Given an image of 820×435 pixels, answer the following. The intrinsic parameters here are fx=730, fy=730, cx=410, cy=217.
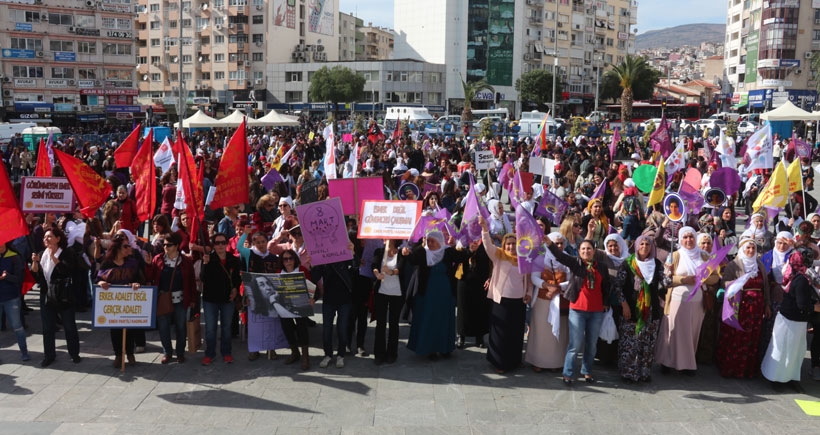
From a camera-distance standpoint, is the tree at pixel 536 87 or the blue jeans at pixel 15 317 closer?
the blue jeans at pixel 15 317

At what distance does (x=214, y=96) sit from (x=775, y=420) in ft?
284

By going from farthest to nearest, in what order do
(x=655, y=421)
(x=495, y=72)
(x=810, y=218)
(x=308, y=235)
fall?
(x=495, y=72) < (x=810, y=218) < (x=308, y=235) < (x=655, y=421)

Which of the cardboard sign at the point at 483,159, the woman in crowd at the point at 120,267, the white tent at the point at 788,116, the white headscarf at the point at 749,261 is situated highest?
the white tent at the point at 788,116

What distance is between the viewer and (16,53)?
64000 mm

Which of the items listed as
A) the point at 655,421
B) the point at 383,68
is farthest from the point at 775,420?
the point at 383,68

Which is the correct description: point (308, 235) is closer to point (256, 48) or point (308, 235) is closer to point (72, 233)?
point (72, 233)

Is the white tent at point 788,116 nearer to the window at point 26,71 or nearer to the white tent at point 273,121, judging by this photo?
the white tent at point 273,121

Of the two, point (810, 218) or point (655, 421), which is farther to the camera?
point (810, 218)

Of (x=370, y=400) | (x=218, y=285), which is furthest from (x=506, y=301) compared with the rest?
(x=218, y=285)

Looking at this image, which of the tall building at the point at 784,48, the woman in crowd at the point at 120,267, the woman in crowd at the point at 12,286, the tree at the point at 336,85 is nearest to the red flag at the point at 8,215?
the woman in crowd at the point at 12,286

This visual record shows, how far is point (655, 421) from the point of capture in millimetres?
6723

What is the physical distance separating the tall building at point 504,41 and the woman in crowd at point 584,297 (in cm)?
7616

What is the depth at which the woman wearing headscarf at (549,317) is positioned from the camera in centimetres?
766

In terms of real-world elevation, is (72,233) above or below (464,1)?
below
